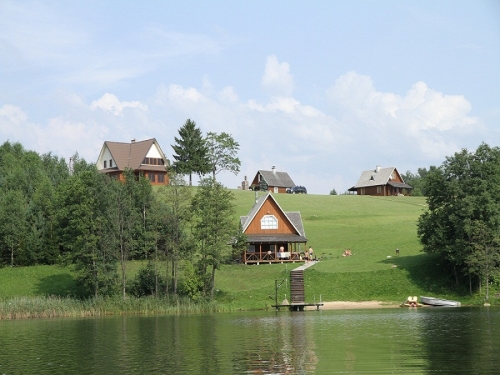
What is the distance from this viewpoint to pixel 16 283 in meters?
68.2

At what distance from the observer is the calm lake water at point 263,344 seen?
2634 cm

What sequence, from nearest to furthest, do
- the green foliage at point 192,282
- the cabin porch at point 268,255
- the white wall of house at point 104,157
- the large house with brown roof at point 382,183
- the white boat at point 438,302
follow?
the white boat at point 438,302
the green foliage at point 192,282
the cabin porch at point 268,255
the white wall of house at point 104,157
the large house with brown roof at point 382,183

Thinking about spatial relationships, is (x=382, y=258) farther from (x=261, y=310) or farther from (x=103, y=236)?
(x=103, y=236)

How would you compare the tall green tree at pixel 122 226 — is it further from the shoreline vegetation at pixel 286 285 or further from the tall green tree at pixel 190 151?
the tall green tree at pixel 190 151

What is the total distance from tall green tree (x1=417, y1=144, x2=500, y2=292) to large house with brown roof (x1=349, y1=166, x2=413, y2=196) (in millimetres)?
72357

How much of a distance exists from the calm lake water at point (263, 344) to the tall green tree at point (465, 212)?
9.28 metres

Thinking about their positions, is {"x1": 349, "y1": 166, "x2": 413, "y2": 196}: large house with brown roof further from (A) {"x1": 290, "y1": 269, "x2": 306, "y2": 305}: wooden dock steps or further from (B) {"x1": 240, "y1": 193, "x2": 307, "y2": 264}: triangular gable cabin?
(A) {"x1": 290, "y1": 269, "x2": 306, "y2": 305}: wooden dock steps

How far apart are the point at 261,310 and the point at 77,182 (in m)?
22.6

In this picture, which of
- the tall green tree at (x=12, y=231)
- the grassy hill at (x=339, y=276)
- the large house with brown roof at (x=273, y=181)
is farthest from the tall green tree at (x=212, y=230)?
the large house with brown roof at (x=273, y=181)

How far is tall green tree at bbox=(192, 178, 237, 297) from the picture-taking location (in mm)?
59812

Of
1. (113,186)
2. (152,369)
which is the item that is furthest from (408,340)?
(113,186)

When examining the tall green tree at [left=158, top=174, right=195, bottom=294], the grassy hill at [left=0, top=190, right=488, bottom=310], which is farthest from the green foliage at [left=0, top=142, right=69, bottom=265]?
the tall green tree at [left=158, top=174, right=195, bottom=294]

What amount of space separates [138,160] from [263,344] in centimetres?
8578

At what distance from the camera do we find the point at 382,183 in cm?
13688
